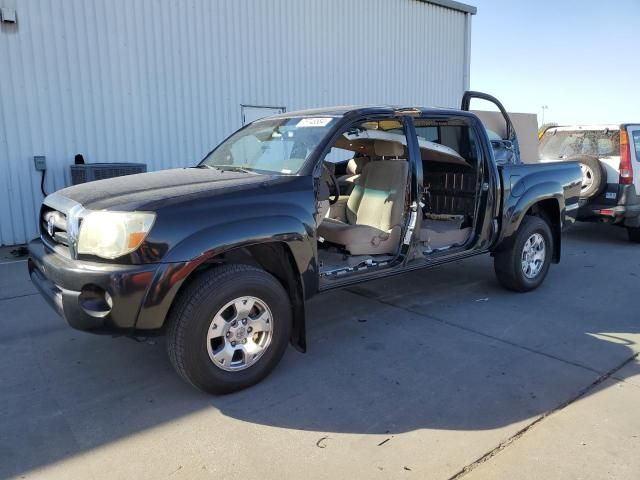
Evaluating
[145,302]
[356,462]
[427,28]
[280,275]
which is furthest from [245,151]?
[427,28]

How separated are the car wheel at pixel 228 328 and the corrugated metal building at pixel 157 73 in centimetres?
605

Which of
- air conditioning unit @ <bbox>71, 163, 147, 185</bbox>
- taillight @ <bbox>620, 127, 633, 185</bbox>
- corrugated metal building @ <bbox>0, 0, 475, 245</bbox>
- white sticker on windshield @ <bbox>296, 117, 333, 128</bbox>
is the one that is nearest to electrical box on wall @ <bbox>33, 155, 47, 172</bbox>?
corrugated metal building @ <bbox>0, 0, 475, 245</bbox>

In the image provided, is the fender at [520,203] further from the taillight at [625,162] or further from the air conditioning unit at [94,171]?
the air conditioning unit at [94,171]

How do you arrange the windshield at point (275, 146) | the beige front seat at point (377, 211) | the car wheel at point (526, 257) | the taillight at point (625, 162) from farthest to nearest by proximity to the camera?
the taillight at point (625, 162), the car wheel at point (526, 257), the beige front seat at point (377, 211), the windshield at point (275, 146)

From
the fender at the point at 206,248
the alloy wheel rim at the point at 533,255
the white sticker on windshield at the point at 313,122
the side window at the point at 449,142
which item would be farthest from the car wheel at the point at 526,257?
the fender at the point at 206,248

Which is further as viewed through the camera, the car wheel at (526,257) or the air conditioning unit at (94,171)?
the air conditioning unit at (94,171)

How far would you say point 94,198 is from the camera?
3.19 metres

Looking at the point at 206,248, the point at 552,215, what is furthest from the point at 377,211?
the point at 552,215

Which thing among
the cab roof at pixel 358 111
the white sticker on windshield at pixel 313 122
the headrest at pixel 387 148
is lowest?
the headrest at pixel 387 148

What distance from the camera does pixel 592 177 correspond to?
802cm

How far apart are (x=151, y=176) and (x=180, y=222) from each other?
43.9 inches

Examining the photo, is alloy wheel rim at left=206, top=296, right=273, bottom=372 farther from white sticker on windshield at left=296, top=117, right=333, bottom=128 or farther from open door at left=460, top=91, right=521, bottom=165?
open door at left=460, top=91, right=521, bottom=165

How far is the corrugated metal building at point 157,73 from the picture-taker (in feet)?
25.2

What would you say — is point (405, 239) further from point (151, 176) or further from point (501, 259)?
point (151, 176)
